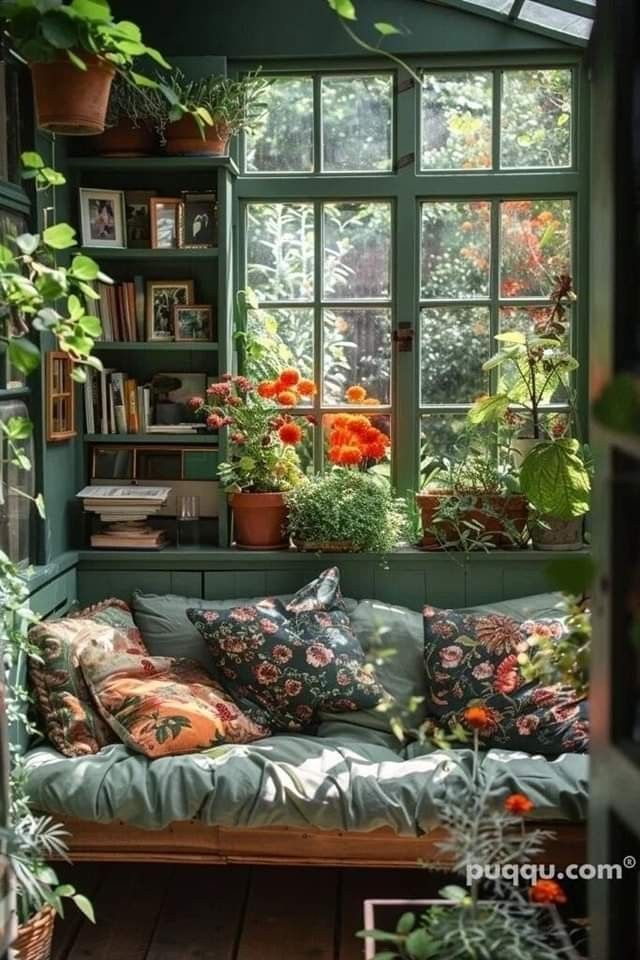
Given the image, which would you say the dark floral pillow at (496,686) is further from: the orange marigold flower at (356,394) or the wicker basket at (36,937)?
the wicker basket at (36,937)

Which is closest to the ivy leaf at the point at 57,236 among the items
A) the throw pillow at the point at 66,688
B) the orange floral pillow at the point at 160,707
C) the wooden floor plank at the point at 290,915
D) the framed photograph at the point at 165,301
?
the throw pillow at the point at 66,688

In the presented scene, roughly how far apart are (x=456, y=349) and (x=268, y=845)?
1.92m

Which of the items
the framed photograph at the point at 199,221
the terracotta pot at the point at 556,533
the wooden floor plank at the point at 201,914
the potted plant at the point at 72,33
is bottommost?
the wooden floor plank at the point at 201,914

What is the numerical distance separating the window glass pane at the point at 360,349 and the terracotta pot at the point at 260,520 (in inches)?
20.2

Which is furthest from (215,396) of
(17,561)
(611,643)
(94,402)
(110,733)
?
(611,643)

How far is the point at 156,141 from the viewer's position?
4.39 m

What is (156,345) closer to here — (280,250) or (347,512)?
(280,250)

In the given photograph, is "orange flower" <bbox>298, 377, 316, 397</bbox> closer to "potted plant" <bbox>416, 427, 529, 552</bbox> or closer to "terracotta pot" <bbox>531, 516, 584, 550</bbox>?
"potted plant" <bbox>416, 427, 529, 552</bbox>

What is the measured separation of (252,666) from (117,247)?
1539 mm

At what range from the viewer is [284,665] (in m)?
3.84

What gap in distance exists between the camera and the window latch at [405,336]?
14.7 ft

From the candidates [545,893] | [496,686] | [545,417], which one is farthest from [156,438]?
[545,893]

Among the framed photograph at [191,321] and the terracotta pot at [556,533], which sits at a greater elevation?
the framed photograph at [191,321]

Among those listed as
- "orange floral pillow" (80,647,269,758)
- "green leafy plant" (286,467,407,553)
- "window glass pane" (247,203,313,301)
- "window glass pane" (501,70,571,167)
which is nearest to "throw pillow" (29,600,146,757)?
"orange floral pillow" (80,647,269,758)
